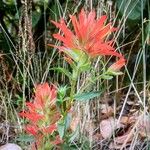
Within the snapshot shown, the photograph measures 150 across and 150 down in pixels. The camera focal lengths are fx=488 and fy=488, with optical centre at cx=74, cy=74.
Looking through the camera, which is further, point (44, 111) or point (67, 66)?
point (67, 66)

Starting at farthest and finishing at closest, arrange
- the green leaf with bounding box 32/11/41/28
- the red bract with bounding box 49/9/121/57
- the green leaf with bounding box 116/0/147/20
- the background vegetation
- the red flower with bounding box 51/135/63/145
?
the green leaf with bounding box 32/11/41/28 → the green leaf with bounding box 116/0/147/20 → the background vegetation → the red flower with bounding box 51/135/63/145 → the red bract with bounding box 49/9/121/57

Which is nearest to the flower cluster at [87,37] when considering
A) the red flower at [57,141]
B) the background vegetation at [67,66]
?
the red flower at [57,141]

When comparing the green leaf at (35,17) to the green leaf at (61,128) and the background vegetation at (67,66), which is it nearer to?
the background vegetation at (67,66)

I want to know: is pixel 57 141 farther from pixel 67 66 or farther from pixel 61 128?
pixel 67 66

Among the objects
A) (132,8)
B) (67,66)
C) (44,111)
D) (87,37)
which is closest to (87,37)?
(87,37)

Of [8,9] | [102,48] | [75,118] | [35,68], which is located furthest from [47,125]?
[8,9]

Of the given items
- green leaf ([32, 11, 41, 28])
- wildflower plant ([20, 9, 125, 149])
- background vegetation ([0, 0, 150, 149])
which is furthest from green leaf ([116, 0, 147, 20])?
wildflower plant ([20, 9, 125, 149])

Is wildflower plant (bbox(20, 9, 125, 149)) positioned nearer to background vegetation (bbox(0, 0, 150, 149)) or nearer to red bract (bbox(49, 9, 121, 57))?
red bract (bbox(49, 9, 121, 57))

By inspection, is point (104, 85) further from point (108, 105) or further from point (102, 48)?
point (102, 48)
